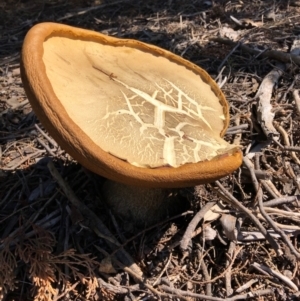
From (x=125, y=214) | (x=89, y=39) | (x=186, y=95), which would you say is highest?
(x=89, y=39)

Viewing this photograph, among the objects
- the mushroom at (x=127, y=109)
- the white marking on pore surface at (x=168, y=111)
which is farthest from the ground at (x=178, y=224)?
the white marking on pore surface at (x=168, y=111)

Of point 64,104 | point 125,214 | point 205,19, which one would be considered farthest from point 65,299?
point 205,19

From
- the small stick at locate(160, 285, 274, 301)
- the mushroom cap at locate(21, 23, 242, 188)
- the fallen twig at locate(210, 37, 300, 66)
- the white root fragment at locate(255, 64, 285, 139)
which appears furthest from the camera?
the fallen twig at locate(210, 37, 300, 66)

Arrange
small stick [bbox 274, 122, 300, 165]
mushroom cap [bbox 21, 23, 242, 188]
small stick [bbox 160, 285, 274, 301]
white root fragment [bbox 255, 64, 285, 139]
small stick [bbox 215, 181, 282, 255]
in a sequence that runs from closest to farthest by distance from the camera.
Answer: mushroom cap [bbox 21, 23, 242, 188] → small stick [bbox 160, 285, 274, 301] → small stick [bbox 215, 181, 282, 255] → small stick [bbox 274, 122, 300, 165] → white root fragment [bbox 255, 64, 285, 139]

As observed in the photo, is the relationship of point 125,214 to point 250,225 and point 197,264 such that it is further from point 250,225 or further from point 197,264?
point 250,225

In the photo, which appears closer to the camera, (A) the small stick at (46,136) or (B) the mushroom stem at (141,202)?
(B) the mushroom stem at (141,202)

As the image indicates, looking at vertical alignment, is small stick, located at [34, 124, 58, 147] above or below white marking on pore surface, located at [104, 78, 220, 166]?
below

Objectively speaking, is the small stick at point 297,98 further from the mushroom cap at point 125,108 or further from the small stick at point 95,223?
the small stick at point 95,223

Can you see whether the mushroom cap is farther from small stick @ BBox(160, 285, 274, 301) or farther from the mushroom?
small stick @ BBox(160, 285, 274, 301)

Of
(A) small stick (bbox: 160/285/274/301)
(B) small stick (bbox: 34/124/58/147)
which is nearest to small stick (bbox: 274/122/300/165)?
(A) small stick (bbox: 160/285/274/301)
